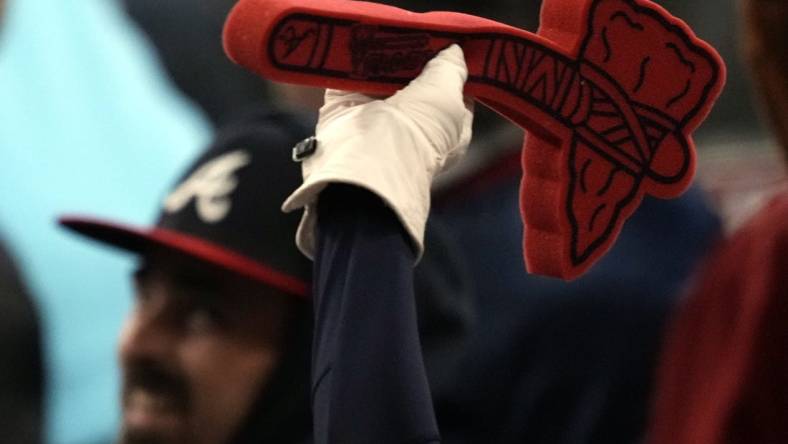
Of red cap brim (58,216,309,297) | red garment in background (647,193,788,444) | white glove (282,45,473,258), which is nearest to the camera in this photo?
white glove (282,45,473,258)

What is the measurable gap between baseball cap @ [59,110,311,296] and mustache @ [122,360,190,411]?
7 centimetres

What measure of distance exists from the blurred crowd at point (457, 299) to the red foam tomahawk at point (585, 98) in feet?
0.71

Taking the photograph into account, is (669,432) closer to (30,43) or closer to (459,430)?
(459,430)

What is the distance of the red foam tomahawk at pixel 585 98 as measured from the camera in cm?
69

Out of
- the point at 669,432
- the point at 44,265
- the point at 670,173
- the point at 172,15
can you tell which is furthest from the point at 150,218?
the point at 670,173

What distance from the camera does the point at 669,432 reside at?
1.14m

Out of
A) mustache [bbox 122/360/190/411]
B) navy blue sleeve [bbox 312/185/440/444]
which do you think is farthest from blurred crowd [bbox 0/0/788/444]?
navy blue sleeve [bbox 312/185/440/444]

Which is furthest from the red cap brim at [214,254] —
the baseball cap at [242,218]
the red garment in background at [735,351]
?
the red garment in background at [735,351]

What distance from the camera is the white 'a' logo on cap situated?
115 centimetres

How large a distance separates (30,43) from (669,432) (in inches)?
40.6

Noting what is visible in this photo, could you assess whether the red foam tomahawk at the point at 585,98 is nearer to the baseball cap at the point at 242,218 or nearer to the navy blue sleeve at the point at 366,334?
the navy blue sleeve at the point at 366,334

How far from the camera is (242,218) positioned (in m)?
1.15

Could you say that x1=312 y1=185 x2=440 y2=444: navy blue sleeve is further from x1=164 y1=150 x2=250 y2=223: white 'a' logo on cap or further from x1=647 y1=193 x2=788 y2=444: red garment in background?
x1=164 y1=150 x2=250 y2=223: white 'a' logo on cap

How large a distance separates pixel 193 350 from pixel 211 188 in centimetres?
11
